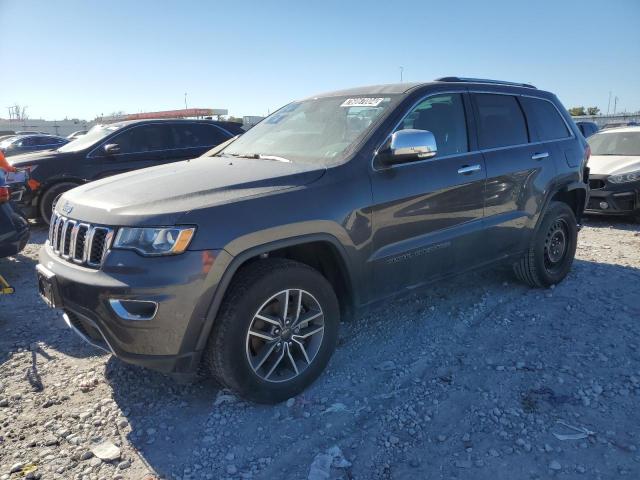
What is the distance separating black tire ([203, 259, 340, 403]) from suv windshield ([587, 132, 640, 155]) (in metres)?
8.48

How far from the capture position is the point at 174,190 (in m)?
2.82

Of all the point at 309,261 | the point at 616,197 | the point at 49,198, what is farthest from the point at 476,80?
the point at 49,198

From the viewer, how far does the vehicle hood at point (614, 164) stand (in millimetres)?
8312

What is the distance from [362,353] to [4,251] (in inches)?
149

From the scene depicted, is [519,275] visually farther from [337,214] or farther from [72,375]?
[72,375]

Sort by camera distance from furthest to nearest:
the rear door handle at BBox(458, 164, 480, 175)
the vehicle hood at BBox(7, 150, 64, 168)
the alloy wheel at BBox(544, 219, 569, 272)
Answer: the vehicle hood at BBox(7, 150, 64, 168) < the alloy wheel at BBox(544, 219, 569, 272) < the rear door handle at BBox(458, 164, 480, 175)

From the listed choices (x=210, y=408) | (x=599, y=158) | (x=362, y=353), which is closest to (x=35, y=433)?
(x=210, y=408)

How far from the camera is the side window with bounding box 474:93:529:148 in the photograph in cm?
414

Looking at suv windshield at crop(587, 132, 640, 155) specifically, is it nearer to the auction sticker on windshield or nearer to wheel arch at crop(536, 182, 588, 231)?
wheel arch at crop(536, 182, 588, 231)

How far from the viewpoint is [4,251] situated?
497 cm

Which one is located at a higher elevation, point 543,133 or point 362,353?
point 543,133

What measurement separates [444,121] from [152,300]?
2.60m

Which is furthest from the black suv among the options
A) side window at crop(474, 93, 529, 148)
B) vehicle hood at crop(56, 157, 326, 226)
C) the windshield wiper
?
side window at crop(474, 93, 529, 148)

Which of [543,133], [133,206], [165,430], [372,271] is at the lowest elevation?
[165,430]
